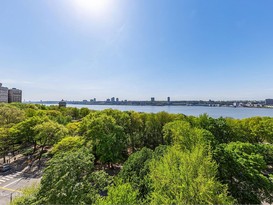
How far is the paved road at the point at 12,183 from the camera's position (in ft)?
52.0

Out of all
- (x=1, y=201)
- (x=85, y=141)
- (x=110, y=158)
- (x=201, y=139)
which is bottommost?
(x=1, y=201)

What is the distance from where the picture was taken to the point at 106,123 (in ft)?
78.2

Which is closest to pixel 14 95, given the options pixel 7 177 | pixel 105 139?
pixel 7 177

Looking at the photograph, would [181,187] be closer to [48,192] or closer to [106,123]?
[48,192]

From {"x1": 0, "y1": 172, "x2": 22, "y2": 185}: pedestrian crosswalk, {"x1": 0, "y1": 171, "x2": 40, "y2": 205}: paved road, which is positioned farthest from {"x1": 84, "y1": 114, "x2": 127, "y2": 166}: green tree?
{"x1": 0, "y1": 172, "x2": 22, "y2": 185}: pedestrian crosswalk

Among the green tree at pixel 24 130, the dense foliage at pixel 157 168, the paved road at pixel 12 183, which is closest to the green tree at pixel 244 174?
the dense foliage at pixel 157 168

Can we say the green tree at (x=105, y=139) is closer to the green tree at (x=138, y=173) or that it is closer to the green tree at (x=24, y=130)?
the green tree at (x=138, y=173)

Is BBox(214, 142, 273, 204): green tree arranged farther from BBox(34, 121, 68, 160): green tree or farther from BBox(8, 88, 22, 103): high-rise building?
BBox(8, 88, 22, 103): high-rise building

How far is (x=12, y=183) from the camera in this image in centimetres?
1859

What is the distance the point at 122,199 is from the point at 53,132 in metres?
20.4

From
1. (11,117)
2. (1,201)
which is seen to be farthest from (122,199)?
(11,117)

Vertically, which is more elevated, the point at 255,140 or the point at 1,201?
the point at 255,140

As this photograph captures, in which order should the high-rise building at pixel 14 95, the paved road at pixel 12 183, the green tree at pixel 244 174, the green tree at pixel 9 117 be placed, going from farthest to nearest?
the high-rise building at pixel 14 95 < the green tree at pixel 9 117 < the paved road at pixel 12 183 < the green tree at pixel 244 174

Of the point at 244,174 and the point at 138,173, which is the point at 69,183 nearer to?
the point at 138,173
